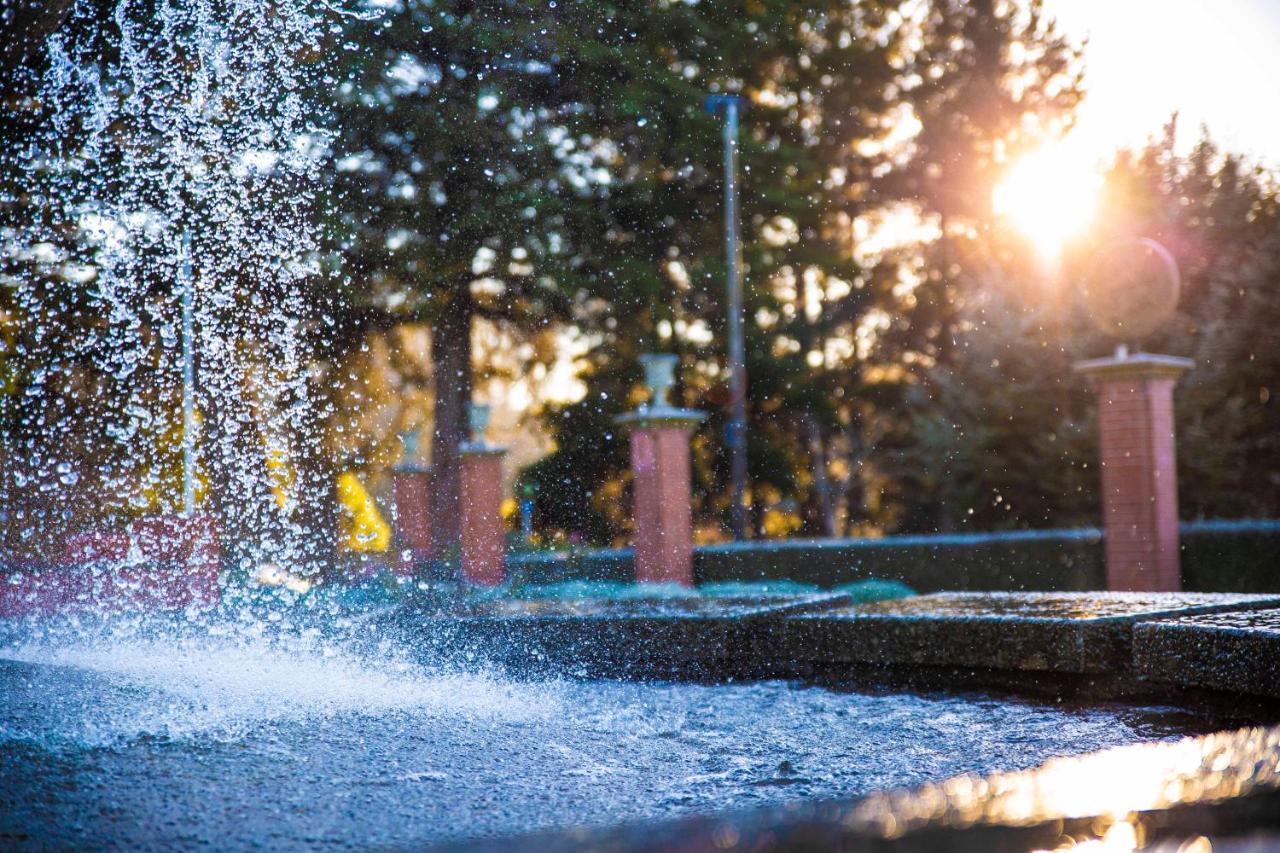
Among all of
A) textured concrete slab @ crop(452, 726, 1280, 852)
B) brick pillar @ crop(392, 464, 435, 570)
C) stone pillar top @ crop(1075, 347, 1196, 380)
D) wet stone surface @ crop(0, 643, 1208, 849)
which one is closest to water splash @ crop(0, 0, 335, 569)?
brick pillar @ crop(392, 464, 435, 570)

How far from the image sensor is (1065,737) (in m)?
3.12

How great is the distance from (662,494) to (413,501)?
6.71 metres

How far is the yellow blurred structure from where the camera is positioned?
19078 millimetres

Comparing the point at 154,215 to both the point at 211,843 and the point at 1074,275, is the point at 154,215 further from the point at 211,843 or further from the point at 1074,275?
the point at 1074,275

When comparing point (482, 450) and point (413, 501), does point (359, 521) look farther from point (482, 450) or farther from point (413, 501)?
point (482, 450)

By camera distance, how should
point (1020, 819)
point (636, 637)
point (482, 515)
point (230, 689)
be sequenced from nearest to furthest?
1. point (1020, 819)
2. point (230, 689)
3. point (636, 637)
4. point (482, 515)

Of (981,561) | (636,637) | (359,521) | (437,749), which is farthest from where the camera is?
(359,521)

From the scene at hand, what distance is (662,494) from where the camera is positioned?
1181 centimetres

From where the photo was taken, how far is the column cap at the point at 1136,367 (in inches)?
348

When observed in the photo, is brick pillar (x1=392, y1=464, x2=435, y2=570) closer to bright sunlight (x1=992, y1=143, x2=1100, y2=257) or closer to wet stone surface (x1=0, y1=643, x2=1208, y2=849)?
bright sunlight (x1=992, y1=143, x2=1100, y2=257)

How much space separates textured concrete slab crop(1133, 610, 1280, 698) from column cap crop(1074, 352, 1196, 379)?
18.7 feet

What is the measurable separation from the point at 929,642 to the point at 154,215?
10.0 m

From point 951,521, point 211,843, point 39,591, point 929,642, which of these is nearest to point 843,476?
point 951,521

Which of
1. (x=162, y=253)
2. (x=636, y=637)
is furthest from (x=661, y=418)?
(x=636, y=637)
